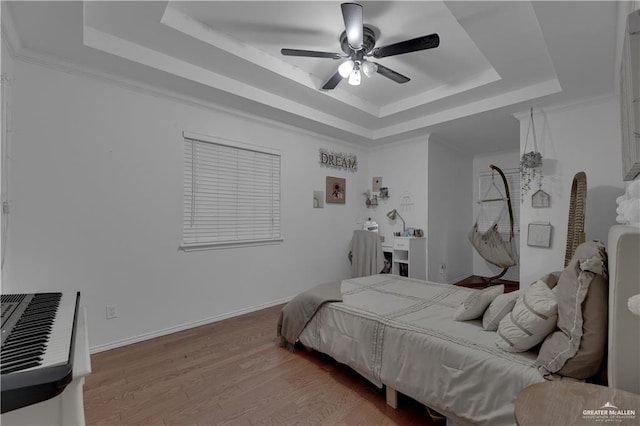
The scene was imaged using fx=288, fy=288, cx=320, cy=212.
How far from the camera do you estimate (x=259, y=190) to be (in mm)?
3635

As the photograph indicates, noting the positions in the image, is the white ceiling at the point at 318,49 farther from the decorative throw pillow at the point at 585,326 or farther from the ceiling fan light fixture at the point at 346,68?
the decorative throw pillow at the point at 585,326

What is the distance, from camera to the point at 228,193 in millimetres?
3359

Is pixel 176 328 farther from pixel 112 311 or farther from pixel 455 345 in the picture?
pixel 455 345

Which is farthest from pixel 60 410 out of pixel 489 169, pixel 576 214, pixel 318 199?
pixel 489 169

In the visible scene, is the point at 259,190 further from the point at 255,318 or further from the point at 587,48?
the point at 587,48

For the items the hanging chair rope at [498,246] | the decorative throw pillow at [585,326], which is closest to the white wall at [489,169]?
the hanging chair rope at [498,246]

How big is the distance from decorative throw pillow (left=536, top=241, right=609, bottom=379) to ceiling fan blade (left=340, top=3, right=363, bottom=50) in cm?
182

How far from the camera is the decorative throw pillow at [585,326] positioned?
120cm

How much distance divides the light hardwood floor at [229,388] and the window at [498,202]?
14.0 ft

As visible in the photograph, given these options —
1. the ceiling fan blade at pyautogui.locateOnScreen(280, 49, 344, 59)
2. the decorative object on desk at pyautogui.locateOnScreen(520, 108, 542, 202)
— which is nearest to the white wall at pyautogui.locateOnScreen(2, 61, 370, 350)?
the ceiling fan blade at pyautogui.locateOnScreen(280, 49, 344, 59)

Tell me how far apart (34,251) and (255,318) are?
6.65 ft

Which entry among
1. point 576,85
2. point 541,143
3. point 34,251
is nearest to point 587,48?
point 576,85

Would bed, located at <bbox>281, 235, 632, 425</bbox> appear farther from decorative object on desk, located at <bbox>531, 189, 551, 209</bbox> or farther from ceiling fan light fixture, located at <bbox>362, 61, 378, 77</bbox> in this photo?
ceiling fan light fixture, located at <bbox>362, 61, 378, 77</bbox>

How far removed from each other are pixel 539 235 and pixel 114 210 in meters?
4.35
